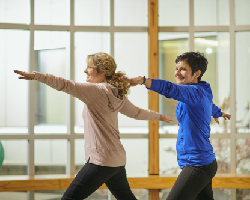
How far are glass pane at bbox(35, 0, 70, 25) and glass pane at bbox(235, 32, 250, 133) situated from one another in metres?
1.94

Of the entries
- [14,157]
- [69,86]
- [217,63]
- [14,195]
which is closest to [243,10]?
[217,63]

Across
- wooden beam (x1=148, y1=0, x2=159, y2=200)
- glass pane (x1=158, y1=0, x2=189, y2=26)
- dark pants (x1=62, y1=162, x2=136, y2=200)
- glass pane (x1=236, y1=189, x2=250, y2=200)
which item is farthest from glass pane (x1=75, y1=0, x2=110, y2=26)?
glass pane (x1=236, y1=189, x2=250, y2=200)

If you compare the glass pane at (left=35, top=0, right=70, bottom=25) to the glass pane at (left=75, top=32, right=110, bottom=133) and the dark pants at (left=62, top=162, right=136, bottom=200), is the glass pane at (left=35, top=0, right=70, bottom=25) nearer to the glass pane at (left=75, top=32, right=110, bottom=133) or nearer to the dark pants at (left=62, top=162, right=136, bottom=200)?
the glass pane at (left=75, top=32, right=110, bottom=133)

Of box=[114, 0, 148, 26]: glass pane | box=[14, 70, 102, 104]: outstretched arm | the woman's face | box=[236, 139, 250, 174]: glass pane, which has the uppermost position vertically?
box=[114, 0, 148, 26]: glass pane

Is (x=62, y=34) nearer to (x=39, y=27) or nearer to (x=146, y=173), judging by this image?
(x=39, y=27)

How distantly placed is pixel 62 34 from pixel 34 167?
4.94ft

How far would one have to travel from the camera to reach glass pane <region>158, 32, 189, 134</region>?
12.1 ft

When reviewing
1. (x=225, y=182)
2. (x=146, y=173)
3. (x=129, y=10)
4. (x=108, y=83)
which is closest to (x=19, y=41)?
(x=129, y=10)

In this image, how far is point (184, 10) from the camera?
367 centimetres

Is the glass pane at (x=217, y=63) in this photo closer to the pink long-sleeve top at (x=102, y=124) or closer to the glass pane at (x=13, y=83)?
the pink long-sleeve top at (x=102, y=124)

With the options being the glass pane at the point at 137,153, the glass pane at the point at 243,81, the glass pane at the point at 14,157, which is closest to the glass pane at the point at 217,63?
the glass pane at the point at 243,81

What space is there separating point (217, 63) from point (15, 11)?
231cm

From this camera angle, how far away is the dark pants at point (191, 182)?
202cm

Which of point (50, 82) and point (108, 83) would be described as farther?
point (108, 83)
